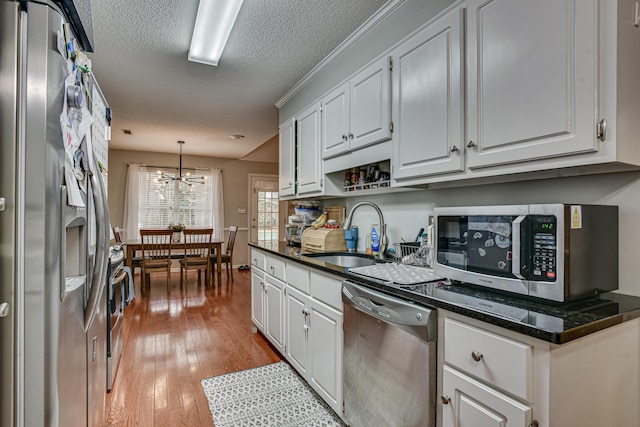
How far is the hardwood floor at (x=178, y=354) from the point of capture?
1.94m

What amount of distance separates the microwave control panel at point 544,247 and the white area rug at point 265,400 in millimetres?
1418

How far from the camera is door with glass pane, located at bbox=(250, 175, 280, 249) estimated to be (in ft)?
23.9

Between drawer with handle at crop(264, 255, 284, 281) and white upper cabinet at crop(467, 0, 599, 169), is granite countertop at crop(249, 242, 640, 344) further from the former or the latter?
drawer with handle at crop(264, 255, 284, 281)

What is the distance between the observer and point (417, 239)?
204cm

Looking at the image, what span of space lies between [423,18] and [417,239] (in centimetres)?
126

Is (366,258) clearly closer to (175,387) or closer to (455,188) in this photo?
(455,188)

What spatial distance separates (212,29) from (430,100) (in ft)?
5.19

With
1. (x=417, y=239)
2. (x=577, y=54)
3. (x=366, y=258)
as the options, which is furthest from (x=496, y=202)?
(x=366, y=258)

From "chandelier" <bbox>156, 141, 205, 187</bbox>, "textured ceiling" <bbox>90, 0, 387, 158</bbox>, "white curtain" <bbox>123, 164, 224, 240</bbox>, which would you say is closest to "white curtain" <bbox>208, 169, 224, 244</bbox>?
"white curtain" <bbox>123, 164, 224, 240</bbox>

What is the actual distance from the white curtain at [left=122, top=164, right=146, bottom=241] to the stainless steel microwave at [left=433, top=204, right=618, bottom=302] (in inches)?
248

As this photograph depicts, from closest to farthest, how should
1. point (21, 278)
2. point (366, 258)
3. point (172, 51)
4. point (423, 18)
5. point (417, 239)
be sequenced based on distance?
point (21, 278)
point (423, 18)
point (417, 239)
point (366, 258)
point (172, 51)

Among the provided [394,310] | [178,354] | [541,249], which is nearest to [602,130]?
[541,249]

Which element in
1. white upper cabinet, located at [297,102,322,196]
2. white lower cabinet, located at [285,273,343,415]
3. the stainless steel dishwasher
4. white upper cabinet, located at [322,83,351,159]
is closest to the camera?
the stainless steel dishwasher

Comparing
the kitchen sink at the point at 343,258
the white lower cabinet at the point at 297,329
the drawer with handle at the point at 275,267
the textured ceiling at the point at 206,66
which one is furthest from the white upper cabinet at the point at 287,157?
the white lower cabinet at the point at 297,329
